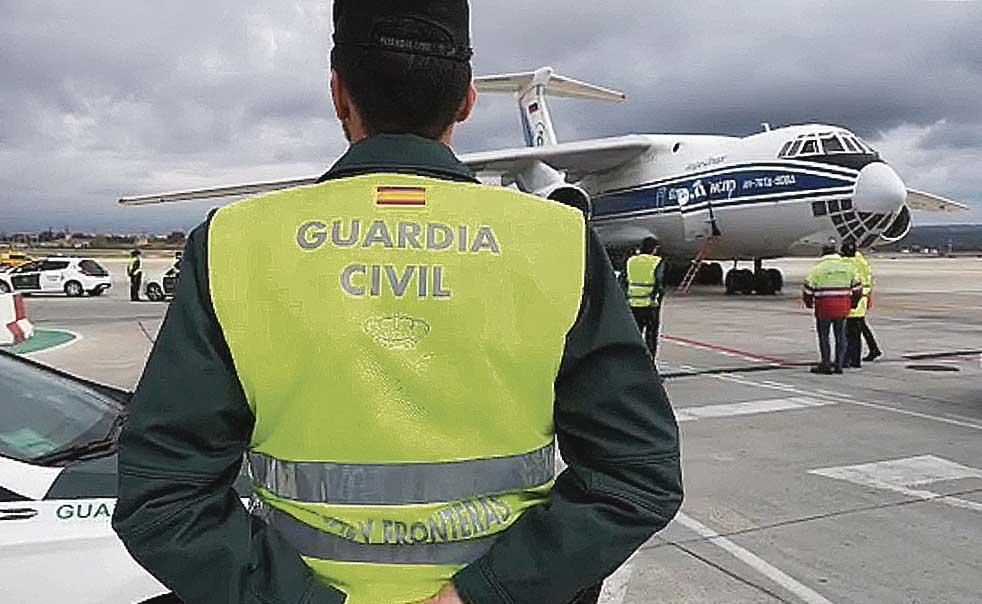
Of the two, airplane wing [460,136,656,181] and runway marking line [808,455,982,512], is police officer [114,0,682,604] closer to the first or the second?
runway marking line [808,455,982,512]

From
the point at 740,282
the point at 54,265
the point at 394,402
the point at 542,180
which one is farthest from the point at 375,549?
the point at 54,265

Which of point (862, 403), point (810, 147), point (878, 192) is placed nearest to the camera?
point (862, 403)

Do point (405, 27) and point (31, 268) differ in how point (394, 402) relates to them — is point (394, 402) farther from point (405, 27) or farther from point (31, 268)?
point (31, 268)

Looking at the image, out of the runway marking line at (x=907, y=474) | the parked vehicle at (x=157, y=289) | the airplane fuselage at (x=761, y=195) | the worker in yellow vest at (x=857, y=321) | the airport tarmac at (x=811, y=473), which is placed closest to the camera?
the airport tarmac at (x=811, y=473)

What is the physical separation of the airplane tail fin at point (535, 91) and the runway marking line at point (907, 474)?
87.3 feet

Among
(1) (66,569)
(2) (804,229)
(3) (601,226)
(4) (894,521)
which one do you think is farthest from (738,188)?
(1) (66,569)

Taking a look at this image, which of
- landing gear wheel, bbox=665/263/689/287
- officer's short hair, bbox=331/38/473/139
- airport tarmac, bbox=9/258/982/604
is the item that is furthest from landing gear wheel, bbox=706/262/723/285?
officer's short hair, bbox=331/38/473/139

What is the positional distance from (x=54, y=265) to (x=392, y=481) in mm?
34077

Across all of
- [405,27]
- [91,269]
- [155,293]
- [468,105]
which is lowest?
[155,293]

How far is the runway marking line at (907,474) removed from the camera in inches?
251

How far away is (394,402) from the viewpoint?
61.3 inches

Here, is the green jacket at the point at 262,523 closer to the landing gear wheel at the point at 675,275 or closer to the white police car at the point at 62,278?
the landing gear wheel at the point at 675,275

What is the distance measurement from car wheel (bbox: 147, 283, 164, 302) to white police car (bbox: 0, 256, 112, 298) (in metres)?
4.35

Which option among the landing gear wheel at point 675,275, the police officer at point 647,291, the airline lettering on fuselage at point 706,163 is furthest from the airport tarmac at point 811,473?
the landing gear wheel at point 675,275
